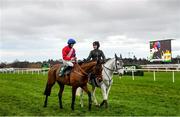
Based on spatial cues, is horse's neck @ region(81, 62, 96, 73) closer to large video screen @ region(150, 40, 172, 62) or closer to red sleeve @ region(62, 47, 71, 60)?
red sleeve @ region(62, 47, 71, 60)

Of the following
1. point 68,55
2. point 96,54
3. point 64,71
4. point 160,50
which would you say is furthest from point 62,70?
point 160,50

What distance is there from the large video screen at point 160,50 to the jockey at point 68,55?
33071mm

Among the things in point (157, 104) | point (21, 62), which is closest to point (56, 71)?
point (157, 104)

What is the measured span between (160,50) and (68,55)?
34178 mm

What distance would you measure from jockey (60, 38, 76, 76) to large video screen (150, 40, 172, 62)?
3307 cm

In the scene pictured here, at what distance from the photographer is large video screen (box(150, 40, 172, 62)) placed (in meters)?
45.4

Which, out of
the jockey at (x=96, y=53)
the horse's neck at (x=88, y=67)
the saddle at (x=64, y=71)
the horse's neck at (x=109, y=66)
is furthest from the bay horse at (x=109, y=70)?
the saddle at (x=64, y=71)

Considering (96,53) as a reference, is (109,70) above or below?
below

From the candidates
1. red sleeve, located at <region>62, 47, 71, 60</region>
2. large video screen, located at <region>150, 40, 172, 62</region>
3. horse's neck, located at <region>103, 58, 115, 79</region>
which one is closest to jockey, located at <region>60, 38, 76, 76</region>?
red sleeve, located at <region>62, 47, 71, 60</region>

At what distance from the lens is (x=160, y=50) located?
46062 mm

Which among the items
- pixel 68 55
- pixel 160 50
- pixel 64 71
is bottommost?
pixel 64 71

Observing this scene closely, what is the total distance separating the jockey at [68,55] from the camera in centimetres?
1310

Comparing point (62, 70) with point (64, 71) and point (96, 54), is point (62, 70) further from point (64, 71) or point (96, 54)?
point (96, 54)

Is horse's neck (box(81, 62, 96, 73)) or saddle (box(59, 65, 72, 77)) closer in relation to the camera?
horse's neck (box(81, 62, 96, 73))
